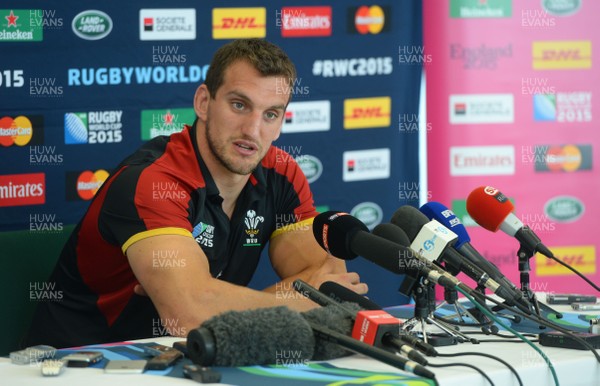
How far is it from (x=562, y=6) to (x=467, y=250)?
3.27 meters

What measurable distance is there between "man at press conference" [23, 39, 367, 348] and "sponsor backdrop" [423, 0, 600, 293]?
6.72 feet

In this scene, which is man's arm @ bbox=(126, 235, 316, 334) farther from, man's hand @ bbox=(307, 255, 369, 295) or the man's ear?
the man's ear

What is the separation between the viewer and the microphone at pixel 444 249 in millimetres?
2090

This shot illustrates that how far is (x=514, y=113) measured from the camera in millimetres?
5020

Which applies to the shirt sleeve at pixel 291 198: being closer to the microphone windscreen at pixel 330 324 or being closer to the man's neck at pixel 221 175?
the man's neck at pixel 221 175

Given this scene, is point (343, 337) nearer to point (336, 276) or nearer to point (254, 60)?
point (336, 276)

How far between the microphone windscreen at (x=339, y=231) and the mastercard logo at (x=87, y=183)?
6.61ft

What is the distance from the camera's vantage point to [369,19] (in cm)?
465

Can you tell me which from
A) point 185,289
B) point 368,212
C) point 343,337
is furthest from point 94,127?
point 343,337

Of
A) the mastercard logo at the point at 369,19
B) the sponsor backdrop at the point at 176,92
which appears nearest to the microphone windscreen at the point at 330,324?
the sponsor backdrop at the point at 176,92

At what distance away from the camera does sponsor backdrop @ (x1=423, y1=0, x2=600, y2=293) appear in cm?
491

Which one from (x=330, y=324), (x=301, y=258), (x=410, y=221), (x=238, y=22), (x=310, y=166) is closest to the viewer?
(x=330, y=324)

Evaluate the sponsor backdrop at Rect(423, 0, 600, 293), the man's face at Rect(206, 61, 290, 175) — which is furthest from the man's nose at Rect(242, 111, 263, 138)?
the sponsor backdrop at Rect(423, 0, 600, 293)

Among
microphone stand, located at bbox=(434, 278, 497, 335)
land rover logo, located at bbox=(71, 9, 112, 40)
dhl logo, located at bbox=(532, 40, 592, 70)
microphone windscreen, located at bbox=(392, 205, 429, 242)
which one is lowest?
microphone stand, located at bbox=(434, 278, 497, 335)
